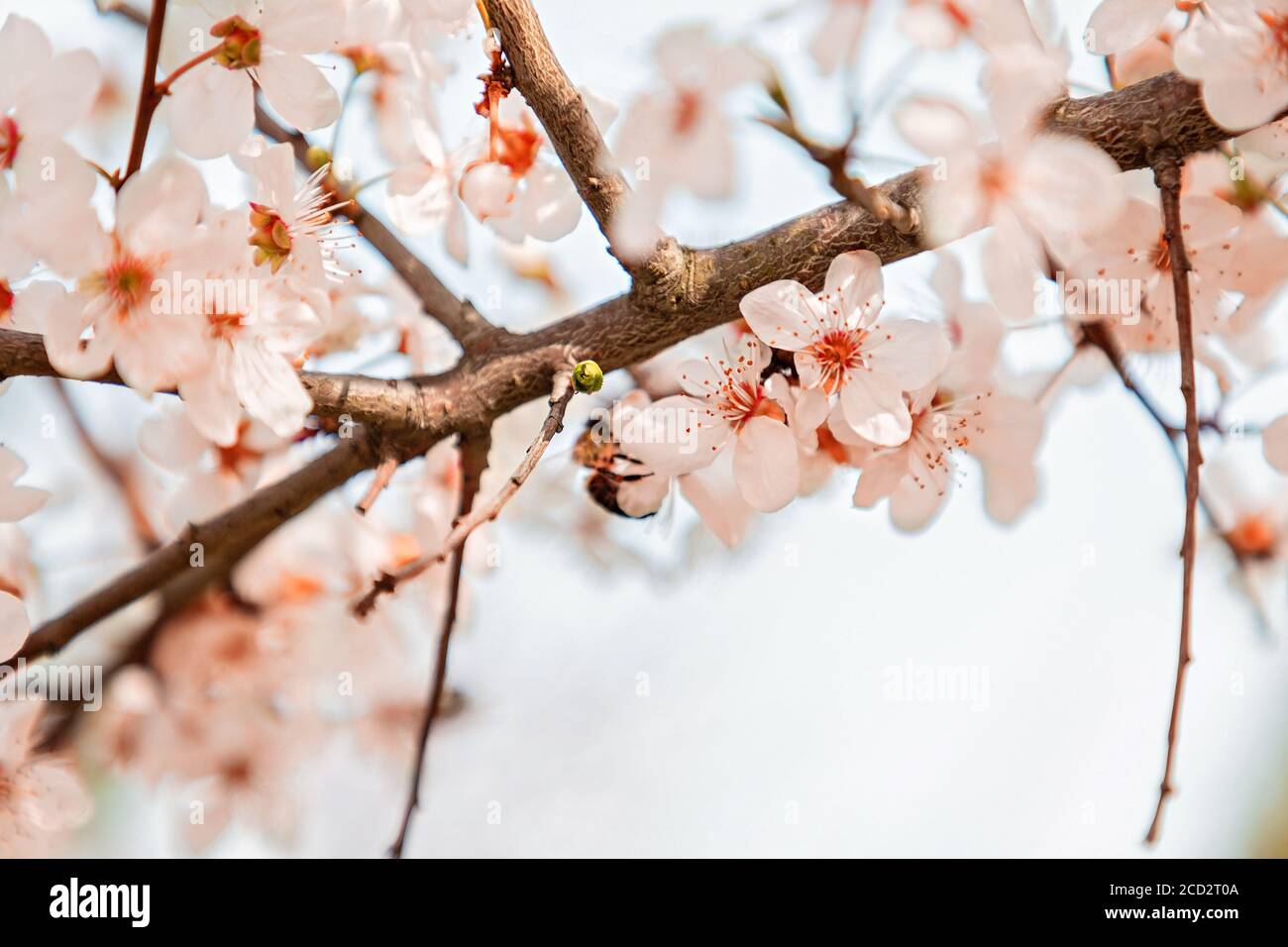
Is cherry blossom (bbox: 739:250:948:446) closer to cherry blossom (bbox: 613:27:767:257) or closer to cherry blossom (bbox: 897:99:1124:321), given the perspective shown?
cherry blossom (bbox: 897:99:1124:321)

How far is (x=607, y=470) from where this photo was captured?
0.88m

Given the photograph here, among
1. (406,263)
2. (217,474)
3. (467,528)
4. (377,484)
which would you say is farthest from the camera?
(217,474)

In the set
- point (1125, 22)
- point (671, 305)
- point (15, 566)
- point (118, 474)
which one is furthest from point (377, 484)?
point (118, 474)

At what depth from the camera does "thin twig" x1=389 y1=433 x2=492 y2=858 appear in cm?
85

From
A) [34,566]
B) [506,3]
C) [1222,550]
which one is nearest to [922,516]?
[506,3]

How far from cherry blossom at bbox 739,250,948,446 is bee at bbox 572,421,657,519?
0.16 m

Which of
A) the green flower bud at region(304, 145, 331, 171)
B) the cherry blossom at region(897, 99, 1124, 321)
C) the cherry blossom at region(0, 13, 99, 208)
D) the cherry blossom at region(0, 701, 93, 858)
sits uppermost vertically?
the green flower bud at region(304, 145, 331, 171)

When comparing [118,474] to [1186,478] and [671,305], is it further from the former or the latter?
[1186,478]

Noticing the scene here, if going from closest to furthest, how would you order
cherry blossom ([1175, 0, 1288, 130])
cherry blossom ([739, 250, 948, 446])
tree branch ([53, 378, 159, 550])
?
cherry blossom ([1175, 0, 1288, 130]) < cherry blossom ([739, 250, 948, 446]) < tree branch ([53, 378, 159, 550])

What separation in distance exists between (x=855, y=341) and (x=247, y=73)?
474 millimetres

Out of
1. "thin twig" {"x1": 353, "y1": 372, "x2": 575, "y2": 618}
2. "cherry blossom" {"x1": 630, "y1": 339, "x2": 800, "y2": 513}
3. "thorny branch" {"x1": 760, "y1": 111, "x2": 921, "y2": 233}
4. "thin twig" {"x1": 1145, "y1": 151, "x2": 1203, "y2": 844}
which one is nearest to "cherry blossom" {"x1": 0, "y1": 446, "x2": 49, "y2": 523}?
"thin twig" {"x1": 353, "y1": 372, "x2": 575, "y2": 618}

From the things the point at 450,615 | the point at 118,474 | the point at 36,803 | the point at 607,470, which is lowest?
the point at 36,803

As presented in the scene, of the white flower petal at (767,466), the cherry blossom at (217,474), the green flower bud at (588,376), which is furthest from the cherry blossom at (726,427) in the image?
the cherry blossom at (217,474)

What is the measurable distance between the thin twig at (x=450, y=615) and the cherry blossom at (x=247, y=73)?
27cm
